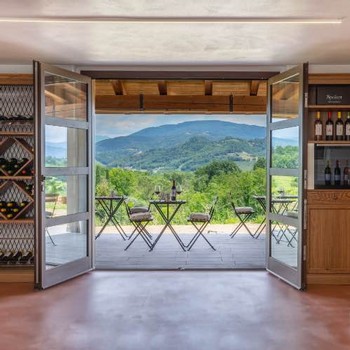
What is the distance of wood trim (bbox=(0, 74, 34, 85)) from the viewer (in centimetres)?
486

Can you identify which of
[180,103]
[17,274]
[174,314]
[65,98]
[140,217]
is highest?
[180,103]

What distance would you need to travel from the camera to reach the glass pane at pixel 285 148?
4.81m

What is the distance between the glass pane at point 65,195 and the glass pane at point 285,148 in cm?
237

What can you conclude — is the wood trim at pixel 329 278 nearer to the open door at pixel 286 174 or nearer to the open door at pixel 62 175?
the open door at pixel 286 174

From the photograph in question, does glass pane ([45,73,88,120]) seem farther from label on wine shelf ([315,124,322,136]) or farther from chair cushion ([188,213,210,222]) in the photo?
label on wine shelf ([315,124,322,136])

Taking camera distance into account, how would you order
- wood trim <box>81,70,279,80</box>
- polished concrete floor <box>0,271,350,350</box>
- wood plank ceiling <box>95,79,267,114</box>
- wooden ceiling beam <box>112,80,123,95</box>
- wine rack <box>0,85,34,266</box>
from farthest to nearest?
wood plank ceiling <box>95,79,267,114</box> < wooden ceiling beam <box>112,80,123,95</box> < wood trim <box>81,70,279,80</box> < wine rack <box>0,85,34,266</box> < polished concrete floor <box>0,271,350,350</box>

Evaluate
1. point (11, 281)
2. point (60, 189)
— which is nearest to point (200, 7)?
point (60, 189)

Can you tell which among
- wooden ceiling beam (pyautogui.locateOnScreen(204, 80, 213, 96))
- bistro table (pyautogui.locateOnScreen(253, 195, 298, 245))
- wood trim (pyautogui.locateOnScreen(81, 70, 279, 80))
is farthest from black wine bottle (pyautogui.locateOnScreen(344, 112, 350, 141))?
wooden ceiling beam (pyautogui.locateOnScreen(204, 80, 213, 96))

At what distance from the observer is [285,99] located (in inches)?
200

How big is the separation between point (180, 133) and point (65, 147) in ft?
19.4

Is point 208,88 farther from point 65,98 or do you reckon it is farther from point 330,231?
point 330,231

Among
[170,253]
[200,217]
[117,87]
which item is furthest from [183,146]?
[170,253]

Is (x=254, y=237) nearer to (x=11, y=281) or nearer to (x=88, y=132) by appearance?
(x=88, y=132)

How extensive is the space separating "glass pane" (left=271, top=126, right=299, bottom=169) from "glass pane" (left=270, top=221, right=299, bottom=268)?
2.34 ft
